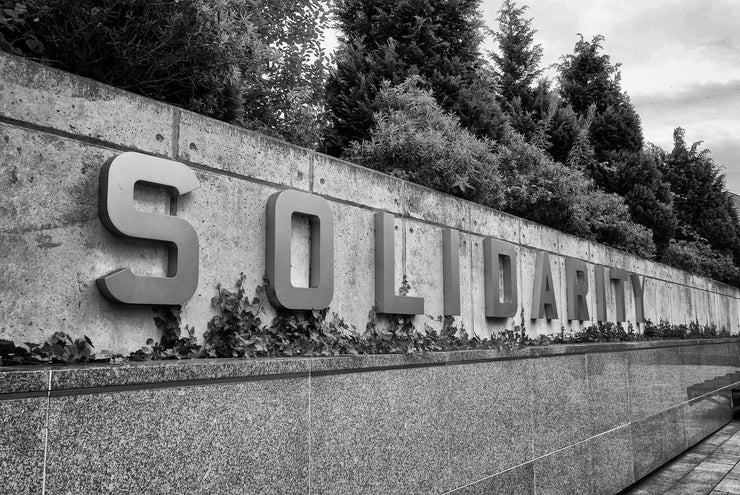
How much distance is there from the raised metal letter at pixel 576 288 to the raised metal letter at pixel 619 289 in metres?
1.51

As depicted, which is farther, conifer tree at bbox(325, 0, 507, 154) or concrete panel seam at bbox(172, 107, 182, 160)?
conifer tree at bbox(325, 0, 507, 154)

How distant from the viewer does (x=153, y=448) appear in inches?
118

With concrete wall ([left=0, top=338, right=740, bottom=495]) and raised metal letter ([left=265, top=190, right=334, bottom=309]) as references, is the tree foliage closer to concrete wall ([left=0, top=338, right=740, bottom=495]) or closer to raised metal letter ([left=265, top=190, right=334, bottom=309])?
concrete wall ([left=0, top=338, right=740, bottom=495])

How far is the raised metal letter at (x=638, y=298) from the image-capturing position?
11883mm

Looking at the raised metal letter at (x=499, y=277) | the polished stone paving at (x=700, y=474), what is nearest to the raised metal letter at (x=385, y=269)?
the raised metal letter at (x=499, y=277)

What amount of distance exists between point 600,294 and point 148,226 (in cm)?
833

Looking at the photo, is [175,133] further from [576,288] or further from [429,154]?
[576,288]

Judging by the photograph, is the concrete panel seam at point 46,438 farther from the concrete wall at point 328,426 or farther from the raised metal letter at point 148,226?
the raised metal letter at point 148,226

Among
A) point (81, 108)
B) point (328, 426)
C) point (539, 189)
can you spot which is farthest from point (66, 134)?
point (539, 189)

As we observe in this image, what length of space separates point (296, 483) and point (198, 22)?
339 centimetres

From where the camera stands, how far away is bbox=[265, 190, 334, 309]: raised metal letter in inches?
171

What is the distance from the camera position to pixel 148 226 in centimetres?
353

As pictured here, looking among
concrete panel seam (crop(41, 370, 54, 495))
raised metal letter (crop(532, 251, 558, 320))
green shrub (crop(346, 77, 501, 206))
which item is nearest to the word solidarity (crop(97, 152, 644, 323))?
raised metal letter (crop(532, 251, 558, 320))

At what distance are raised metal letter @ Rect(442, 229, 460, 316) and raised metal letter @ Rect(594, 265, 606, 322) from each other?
14.7ft
